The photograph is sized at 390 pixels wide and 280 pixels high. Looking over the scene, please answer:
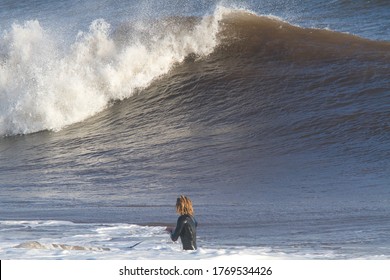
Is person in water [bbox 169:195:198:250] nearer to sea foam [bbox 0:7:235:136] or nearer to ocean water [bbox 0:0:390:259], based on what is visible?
ocean water [bbox 0:0:390:259]

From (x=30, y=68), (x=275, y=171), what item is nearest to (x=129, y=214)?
(x=275, y=171)

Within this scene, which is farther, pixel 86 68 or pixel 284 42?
pixel 86 68

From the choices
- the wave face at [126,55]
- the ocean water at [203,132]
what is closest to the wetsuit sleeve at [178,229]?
the ocean water at [203,132]

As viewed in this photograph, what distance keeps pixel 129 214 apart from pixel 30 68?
9716 mm

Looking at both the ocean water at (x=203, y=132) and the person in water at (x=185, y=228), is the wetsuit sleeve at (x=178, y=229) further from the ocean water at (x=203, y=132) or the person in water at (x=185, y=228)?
the ocean water at (x=203, y=132)

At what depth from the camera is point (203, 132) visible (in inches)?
590

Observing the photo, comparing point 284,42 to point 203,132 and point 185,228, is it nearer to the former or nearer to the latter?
point 203,132

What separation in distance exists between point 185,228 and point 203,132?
7.90 meters

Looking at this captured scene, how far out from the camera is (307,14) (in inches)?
867

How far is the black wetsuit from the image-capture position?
712 centimetres

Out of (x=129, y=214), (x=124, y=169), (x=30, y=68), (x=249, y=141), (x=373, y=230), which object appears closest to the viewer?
(x=373, y=230)

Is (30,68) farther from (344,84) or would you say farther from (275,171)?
(275,171)

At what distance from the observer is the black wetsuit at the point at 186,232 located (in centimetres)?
712

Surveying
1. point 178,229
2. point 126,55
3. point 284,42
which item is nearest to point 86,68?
point 126,55
